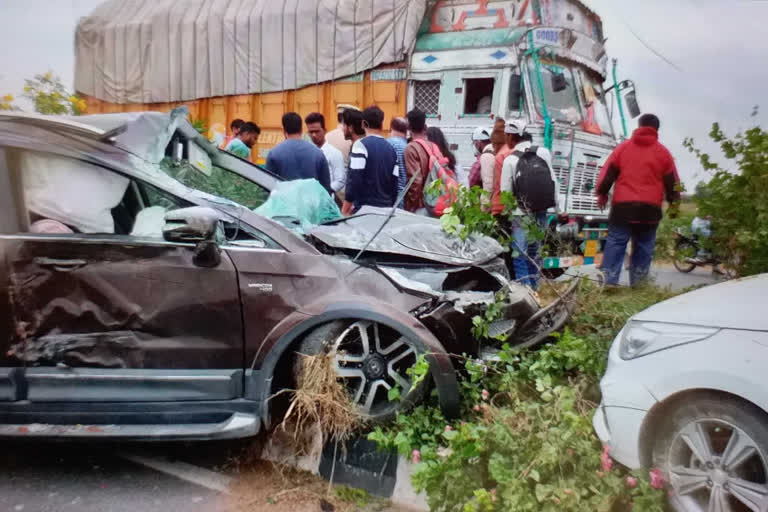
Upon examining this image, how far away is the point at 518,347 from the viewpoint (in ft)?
10.3

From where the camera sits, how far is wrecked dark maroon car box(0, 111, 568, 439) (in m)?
2.74

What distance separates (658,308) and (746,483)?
82 centimetres

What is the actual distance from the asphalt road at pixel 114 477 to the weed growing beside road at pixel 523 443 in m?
0.88

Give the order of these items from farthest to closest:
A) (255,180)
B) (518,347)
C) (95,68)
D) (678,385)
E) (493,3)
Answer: (95,68) < (493,3) < (255,180) < (518,347) < (678,385)

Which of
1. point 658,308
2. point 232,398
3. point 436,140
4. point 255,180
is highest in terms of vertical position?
point 436,140

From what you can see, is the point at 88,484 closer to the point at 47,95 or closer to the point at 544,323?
the point at 544,323

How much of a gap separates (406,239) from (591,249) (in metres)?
4.98

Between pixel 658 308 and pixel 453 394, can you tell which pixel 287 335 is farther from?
pixel 658 308

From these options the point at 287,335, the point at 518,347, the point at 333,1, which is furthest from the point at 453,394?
the point at 333,1

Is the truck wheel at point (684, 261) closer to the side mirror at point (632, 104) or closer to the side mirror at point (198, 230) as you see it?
the side mirror at point (632, 104)

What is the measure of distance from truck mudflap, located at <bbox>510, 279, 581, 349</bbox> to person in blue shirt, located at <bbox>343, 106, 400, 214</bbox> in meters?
2.08

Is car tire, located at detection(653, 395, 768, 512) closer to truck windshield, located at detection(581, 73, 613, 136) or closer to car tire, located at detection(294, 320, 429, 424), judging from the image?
car tire, located at detection(294, 320, 429, 424)

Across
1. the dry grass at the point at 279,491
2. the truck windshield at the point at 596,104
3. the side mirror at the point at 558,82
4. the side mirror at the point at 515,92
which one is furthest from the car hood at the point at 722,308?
the truck windshield at the point at 596,104

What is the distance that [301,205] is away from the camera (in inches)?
144
